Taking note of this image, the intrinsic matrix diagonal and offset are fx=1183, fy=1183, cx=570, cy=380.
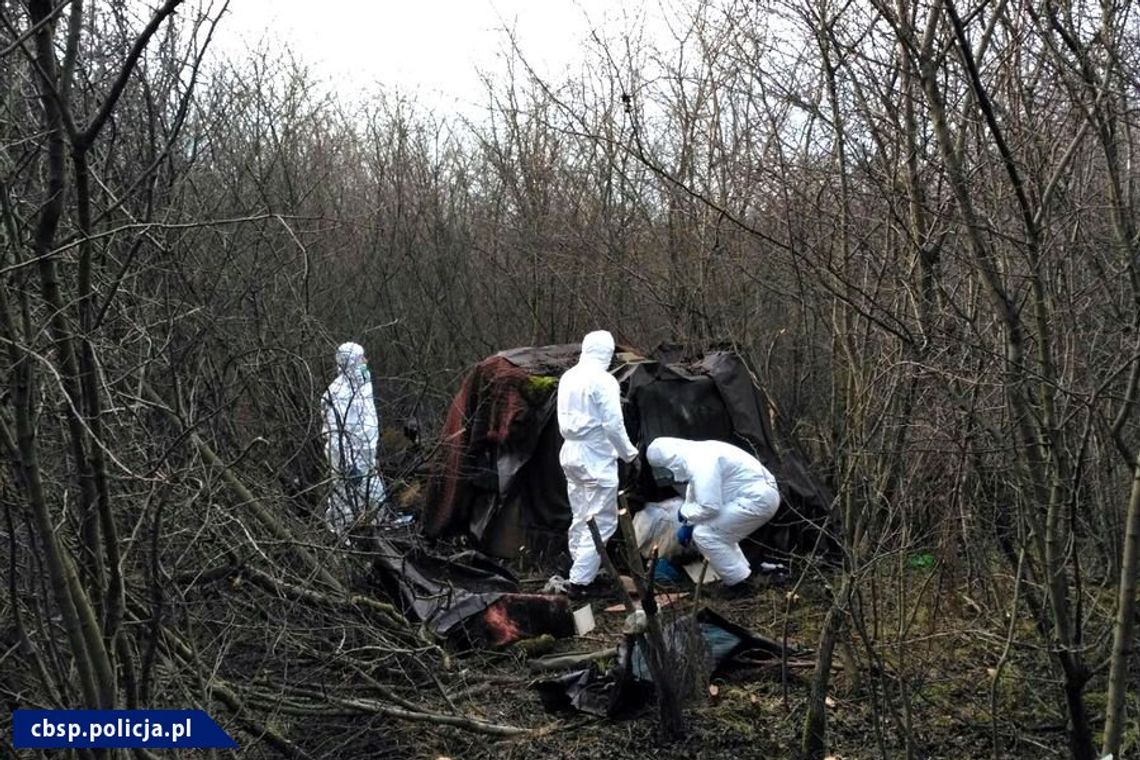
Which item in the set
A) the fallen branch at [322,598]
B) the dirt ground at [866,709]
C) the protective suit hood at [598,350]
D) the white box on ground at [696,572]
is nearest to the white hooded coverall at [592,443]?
the protective suit hood at [598,350]

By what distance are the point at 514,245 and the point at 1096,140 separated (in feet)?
34.4

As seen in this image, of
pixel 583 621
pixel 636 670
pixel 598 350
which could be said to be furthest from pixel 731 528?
pixel 636 670

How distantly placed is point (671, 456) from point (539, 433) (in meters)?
1.53

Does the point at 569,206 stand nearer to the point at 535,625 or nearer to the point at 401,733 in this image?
the point at 535,625

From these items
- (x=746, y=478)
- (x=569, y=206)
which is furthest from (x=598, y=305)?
(x=746, y=478)

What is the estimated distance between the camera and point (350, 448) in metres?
6.28

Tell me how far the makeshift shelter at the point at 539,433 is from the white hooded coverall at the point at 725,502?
1.11 m

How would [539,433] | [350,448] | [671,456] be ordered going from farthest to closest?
[539,433]
[671,456]
[350,448]

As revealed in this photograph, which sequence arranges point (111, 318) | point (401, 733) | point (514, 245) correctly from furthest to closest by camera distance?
1. point (514, 245)
2. point (401, 733)
3. point (111, 318)

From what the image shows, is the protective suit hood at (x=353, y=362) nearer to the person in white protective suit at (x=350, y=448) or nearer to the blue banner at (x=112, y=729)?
the person in white protective suit at (x=350, y=448)

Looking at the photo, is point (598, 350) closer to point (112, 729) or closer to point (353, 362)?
point (353, 362)

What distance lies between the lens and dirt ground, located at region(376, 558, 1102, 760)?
17.0 ft

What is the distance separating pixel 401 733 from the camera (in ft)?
18.0

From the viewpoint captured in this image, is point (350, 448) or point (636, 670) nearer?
point (636, 670)
